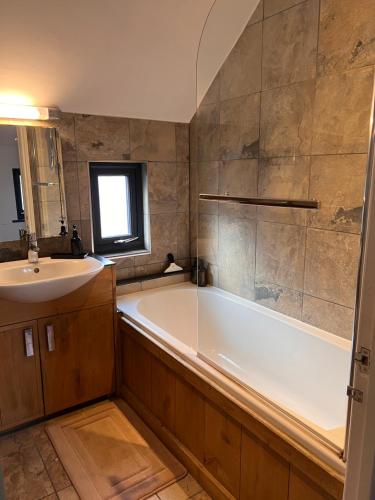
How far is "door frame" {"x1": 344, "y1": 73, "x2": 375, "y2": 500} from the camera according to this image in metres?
0.79

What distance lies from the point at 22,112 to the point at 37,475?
1954 mm

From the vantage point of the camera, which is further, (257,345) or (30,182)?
(257,345)

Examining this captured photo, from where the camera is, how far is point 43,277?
2.22 m

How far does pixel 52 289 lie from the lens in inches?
77.3

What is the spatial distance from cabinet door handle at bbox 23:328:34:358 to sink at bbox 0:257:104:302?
0.72 feet

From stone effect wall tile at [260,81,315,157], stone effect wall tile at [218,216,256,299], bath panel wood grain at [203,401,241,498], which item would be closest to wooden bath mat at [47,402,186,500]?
bath panel wood grain at [203,401,241,498]

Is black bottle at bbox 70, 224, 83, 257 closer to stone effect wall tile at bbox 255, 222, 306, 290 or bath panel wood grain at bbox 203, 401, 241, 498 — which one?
stone effect wall tile at bbox 255, 222, 306, 290

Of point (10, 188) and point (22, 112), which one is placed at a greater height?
point (22, 112)

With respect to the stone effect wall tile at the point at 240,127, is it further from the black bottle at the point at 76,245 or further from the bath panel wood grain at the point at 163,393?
the bath panel wood grain at the point at 163,393

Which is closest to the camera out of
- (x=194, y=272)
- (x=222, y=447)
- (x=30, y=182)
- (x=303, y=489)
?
(x=303, y=489)

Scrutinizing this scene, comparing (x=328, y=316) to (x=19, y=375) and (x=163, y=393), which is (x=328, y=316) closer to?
(x=163, y=393)

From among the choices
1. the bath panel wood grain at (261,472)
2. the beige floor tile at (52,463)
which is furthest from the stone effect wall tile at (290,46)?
the beige floor tile at (52,463)

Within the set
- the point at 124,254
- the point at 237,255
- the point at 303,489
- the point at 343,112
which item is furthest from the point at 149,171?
the point at 303,489

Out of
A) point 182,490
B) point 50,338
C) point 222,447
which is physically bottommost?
point 182,490
